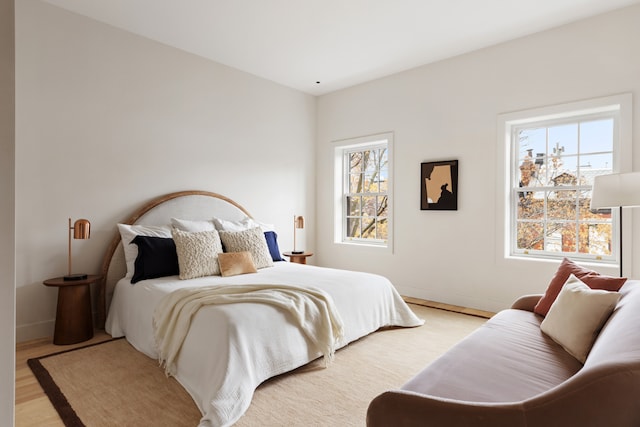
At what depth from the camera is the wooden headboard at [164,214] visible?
3420 millimetres

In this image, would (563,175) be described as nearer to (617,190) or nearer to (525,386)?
(617,190)

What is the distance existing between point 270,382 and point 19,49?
10.6ft

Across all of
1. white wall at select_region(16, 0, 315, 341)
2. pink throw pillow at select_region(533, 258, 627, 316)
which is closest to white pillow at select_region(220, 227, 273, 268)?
white wall at select_region(16, 0, 315, 341)

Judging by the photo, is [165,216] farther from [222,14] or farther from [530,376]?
[530,376]

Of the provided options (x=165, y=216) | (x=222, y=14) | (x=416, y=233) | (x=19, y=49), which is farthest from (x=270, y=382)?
(x=19, y=49)

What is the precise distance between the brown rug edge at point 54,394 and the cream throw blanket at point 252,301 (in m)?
0.54

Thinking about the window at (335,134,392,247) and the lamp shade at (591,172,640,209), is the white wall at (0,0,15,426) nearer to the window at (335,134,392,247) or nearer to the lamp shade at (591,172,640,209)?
the lamp shade at (591,172,640,209)

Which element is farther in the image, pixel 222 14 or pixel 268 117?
pixel 268 117

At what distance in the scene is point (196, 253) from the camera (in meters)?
3.27

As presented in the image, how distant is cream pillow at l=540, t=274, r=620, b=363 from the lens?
174cm

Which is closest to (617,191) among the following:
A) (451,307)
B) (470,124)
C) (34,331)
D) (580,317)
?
(580,317)

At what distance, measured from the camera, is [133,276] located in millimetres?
3236

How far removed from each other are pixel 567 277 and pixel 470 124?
2216 mm

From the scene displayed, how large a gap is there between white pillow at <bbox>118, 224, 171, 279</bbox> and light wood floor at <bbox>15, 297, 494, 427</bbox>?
642 millimetres
